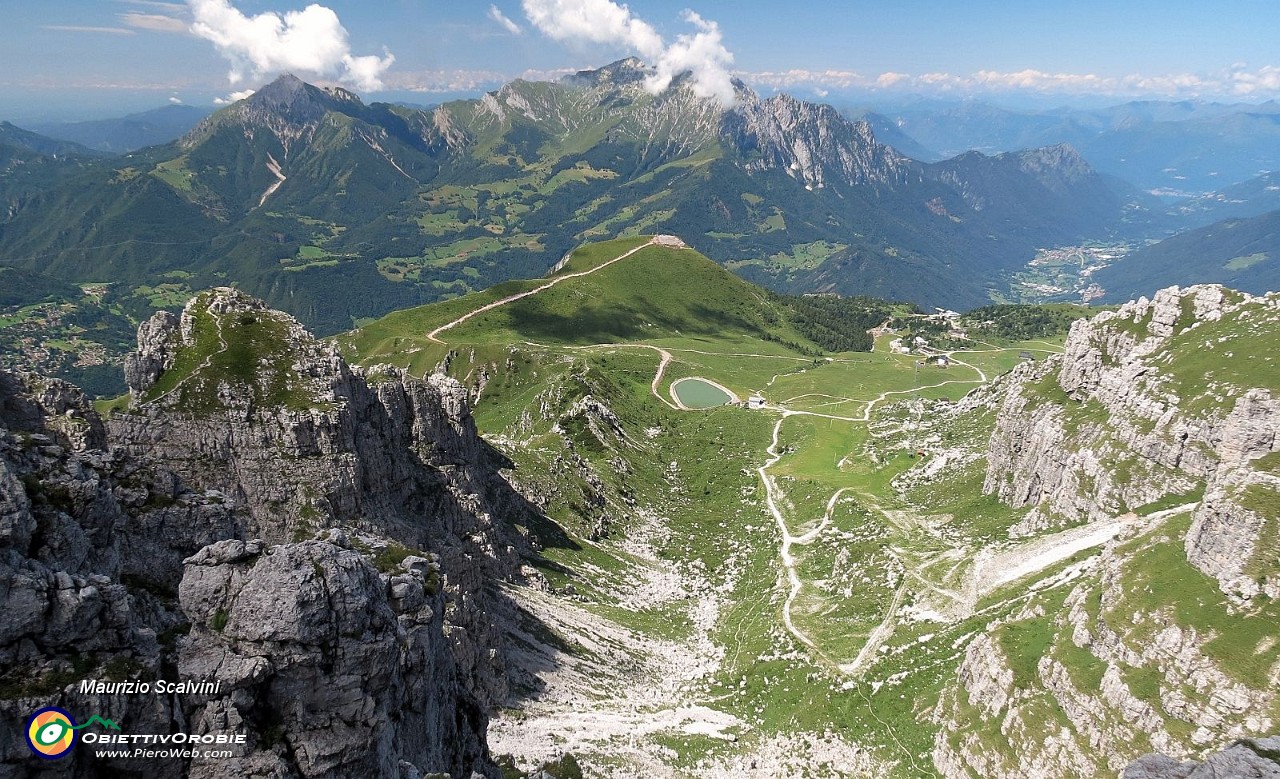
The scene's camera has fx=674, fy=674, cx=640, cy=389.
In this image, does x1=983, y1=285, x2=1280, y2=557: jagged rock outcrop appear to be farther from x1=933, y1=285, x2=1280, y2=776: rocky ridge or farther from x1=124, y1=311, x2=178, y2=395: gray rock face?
x1=124, y1=311, x2=178, y2=395: gray rock face

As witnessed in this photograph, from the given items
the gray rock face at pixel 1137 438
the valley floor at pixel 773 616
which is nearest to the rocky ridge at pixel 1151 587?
the gray rock face at pixel 1137 438

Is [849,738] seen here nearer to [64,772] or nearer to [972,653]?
[972,653]

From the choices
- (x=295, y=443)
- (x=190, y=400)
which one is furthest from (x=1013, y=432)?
(x=190, y=400)

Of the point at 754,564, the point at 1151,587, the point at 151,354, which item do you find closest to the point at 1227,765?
the point at 1151,587

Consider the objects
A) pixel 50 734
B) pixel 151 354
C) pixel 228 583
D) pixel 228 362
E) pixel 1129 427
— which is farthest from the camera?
pixel 1129 427

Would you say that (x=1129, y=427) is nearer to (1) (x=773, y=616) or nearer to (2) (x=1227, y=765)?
(1) (x=773, y=616)

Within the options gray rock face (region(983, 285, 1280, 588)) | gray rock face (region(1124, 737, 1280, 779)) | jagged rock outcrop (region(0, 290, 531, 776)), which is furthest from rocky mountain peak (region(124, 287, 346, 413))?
gray rock face (region(983, 285, 1280, 588))

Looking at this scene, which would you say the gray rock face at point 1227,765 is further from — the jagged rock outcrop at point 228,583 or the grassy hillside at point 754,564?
the jagged rock outcrop at point 228,583
